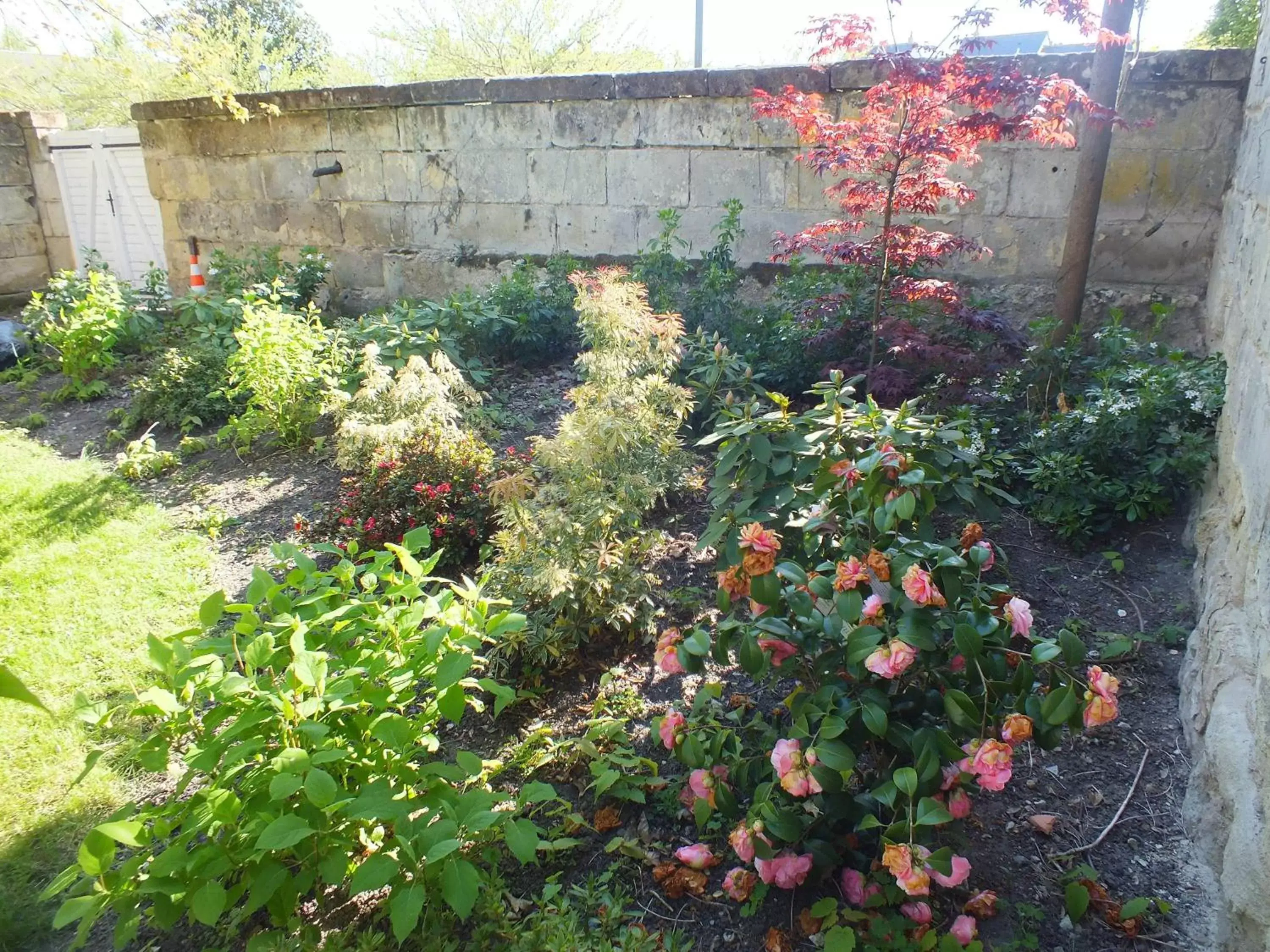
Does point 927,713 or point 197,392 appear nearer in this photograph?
point 927,713

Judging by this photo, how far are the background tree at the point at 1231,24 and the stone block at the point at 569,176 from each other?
4598 millimetres

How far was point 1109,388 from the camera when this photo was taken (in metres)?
3.63

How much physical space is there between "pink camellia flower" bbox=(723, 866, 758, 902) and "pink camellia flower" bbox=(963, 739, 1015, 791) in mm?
616

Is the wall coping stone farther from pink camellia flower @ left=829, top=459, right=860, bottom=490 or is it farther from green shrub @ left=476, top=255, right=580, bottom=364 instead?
pink camellia flower @ left=829, top=459, right=860, bottom=490

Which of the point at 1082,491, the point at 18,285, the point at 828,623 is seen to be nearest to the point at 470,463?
the point at 828,623

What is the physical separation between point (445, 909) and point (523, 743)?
2.02ft

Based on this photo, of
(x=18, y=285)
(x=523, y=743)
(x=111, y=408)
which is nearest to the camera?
(x=523, y=743)

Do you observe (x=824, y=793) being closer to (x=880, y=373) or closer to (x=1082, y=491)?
(x=1082, y=491)

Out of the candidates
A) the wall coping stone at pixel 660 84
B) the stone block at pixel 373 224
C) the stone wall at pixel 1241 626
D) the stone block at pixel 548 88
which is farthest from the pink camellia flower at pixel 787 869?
the stone block at pixel 373 224

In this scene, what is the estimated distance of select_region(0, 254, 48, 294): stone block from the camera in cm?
963

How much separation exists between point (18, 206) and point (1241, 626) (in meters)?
12.2

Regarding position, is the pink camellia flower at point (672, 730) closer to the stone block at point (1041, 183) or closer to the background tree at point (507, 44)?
the stone block at point (1041, 183)

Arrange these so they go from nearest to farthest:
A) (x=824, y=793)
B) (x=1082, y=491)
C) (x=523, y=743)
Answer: (x=824, y=793)
(x=523, y=743)
(x=1082, y=491)

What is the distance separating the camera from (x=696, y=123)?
598 centimetres
